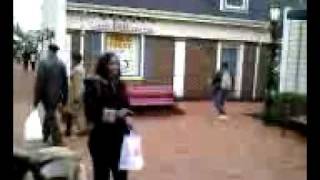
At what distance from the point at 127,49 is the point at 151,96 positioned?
3.97 m

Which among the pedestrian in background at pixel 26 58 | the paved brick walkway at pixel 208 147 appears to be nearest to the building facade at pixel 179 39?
the paved brick walkway at pixel 208 147

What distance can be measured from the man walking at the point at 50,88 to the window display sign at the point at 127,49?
1162 centimetres

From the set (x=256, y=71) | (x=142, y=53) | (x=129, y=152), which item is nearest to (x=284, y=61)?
(x=142, y=53)

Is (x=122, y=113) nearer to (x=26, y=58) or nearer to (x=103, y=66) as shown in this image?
(x=103, y=66)

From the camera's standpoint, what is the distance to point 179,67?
67.7 ft

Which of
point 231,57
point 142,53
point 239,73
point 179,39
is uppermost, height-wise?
point 179,39

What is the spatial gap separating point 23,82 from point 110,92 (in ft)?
20.5

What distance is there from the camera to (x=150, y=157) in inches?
324

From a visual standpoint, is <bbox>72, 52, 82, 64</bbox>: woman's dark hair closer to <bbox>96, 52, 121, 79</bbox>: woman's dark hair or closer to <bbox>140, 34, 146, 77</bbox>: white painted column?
<bbox>96, 52, 121, 79</bbox>: woman's dark hair

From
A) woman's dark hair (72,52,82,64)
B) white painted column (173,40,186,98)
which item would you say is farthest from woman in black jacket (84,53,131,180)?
white painted column (173,40,186,98)

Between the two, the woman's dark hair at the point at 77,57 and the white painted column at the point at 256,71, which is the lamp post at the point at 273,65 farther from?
the woman's dark hair at the point at 77,57

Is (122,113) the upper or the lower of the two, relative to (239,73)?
upper

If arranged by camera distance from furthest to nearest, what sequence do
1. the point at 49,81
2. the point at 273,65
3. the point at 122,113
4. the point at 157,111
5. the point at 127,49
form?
the point at 127,49 < the point at 273,65 < the point at 157,111 < the point at 49,81 < the point at 122,113
